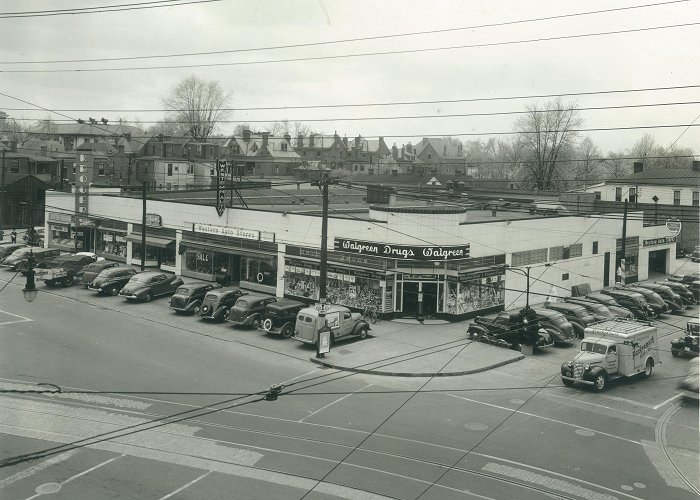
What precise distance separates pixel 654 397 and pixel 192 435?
15956 millimetres

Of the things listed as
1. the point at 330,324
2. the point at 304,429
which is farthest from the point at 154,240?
the point at 304,429

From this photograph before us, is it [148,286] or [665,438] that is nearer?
[665,438]

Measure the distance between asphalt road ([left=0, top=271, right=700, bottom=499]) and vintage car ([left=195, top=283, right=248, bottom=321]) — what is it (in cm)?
385

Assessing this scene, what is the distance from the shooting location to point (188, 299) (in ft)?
111

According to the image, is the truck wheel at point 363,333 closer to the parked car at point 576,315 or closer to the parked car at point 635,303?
the parked car at point 576,315

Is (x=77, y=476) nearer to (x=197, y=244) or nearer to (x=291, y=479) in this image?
(x=291, y=479)

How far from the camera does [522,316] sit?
3009cm

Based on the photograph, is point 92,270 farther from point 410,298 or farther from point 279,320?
point 410,298

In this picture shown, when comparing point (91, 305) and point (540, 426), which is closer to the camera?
point (540, 426)

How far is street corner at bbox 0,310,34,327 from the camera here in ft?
101

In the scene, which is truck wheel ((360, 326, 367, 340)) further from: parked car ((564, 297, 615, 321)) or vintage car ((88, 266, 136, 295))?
vintage car ((88, 266, 136, 295))

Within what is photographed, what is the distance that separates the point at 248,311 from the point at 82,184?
26699 mm

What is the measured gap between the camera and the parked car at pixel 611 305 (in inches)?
1369

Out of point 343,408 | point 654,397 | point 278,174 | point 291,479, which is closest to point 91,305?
point 343,408
